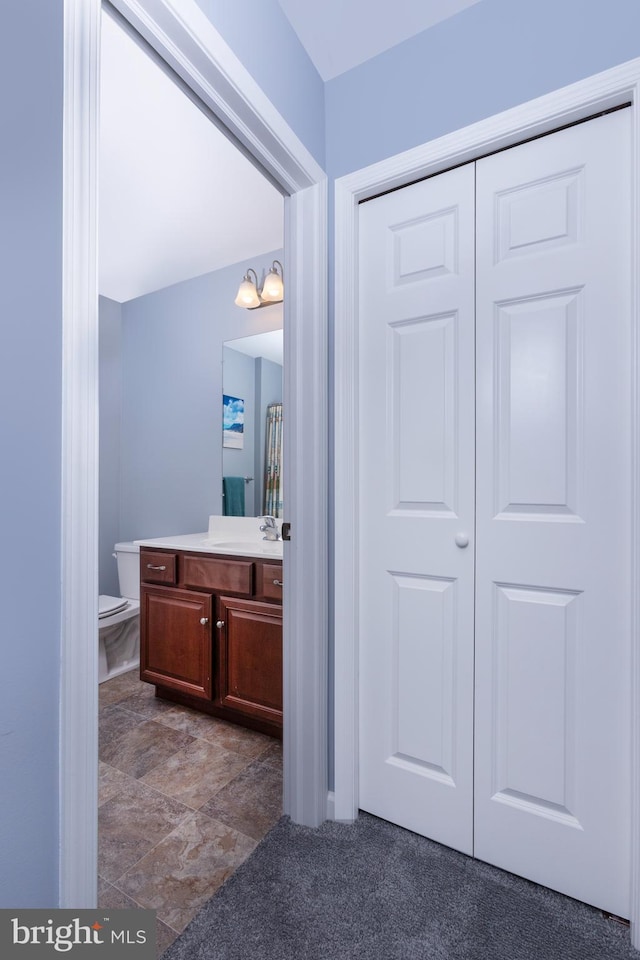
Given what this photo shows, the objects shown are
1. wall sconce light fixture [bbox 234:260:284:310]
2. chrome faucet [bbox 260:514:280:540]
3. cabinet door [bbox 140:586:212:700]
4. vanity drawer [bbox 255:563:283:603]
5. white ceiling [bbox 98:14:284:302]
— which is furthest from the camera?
wall sconce light fixture [bbox 234:260:284:310]

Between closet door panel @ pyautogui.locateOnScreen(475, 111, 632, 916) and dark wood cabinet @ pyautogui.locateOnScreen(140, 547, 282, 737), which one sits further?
dark wood cabinet @ pyautogui.locateOnScreen(140, 547, 282, 737)

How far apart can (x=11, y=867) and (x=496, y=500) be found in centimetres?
124

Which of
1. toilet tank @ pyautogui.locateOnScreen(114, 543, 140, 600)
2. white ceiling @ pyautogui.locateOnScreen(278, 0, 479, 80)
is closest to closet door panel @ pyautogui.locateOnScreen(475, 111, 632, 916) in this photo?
white ceiling @ pyautogui.locateOnScreen(278, 0, 479, 80)

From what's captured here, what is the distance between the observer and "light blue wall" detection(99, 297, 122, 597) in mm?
3273

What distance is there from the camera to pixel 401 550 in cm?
143

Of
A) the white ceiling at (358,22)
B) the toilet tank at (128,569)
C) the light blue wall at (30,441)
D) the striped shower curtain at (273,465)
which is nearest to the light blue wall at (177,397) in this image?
the toilet tank at (128,569)

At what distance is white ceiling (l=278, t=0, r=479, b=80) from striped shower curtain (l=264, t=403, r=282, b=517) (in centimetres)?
141

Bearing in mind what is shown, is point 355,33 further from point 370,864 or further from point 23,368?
point 370,864

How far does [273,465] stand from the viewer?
8.11ft

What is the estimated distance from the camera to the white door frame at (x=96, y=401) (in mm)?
740

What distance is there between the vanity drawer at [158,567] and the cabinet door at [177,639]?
0.05 metres

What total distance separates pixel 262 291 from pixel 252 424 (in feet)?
2.40

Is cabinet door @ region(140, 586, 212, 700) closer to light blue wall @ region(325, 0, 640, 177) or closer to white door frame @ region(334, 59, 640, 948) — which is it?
white door frame @ region(334, 59, 640, 948)

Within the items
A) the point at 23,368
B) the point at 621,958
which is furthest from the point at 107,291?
the point at 621,958
